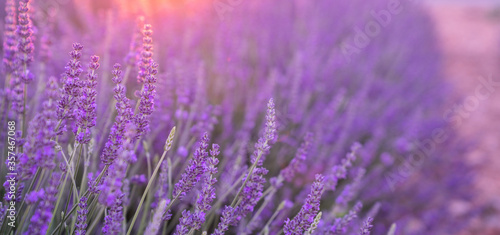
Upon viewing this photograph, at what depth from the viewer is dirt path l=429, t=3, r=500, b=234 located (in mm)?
3062

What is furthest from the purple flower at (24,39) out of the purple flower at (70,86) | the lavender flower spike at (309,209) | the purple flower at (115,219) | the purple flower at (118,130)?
the lavender flower spike at (309,209)

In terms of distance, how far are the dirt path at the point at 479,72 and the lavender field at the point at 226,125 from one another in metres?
0.04

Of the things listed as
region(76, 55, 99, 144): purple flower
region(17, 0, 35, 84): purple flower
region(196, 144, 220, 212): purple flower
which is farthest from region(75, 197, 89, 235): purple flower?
region(17, 0, 35, 84): purple flower

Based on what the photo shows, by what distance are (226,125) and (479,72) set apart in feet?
19.2

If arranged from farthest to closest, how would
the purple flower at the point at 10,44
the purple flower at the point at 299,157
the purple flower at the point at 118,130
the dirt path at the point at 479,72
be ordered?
1. the dirt path at the point at 479,72
2. the purple flower at the point at 299,157
3. the purple flower at the point at 10,44
4. the purple flower at the point at 118,130

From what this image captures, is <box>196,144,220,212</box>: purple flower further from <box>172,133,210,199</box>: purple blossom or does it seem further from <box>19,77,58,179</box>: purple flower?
<box>19,77,58,179</box>: purple flower

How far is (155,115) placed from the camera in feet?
4.63

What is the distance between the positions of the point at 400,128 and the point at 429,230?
775mm

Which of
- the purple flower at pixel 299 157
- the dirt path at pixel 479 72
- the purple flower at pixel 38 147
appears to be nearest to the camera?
the purple flower at pixel 38 147

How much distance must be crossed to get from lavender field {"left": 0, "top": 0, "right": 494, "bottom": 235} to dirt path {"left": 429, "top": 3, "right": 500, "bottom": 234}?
0.14 ft

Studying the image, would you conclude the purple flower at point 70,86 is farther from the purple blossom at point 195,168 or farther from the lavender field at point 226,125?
the purple blossom at point 195,168

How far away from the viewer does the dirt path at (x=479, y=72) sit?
3.06 metres

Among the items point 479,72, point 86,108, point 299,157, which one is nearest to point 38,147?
point 86,108

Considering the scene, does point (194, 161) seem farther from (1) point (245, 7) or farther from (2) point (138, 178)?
(1) point (245, 7)
